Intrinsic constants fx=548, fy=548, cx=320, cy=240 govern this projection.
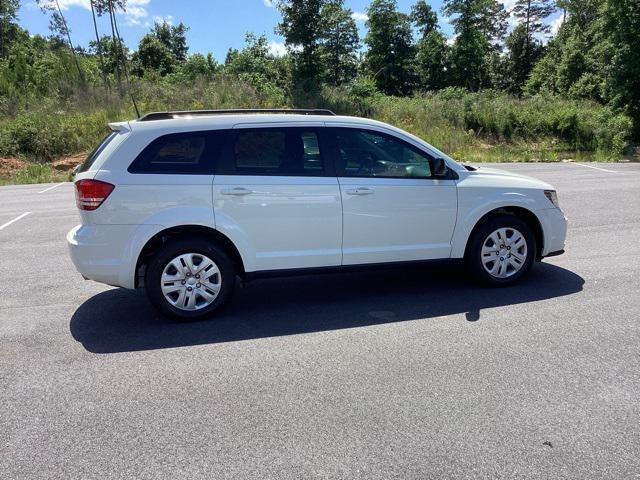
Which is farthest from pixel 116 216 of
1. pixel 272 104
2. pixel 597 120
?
pixel 597 120

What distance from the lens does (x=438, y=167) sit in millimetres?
5520

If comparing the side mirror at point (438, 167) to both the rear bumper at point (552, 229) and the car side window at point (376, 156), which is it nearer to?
the car side window at point (376, 156)

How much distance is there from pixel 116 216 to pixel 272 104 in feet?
81.7

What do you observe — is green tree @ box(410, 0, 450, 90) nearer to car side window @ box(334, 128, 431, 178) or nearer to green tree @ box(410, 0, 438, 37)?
green tree @ box(410, 0, 438, 37)

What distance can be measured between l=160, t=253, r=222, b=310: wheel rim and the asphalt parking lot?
0.71 feet

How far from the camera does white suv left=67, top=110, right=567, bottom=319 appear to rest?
4938mm

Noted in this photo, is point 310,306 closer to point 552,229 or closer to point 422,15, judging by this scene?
point 552,229

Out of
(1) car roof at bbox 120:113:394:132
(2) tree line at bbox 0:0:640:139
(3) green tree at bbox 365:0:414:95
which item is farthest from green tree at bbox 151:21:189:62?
(1) car roof at bbox 120:113:394:132

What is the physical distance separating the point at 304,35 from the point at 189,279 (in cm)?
2843

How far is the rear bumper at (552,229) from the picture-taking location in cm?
593

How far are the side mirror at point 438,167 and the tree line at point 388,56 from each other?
21062mm

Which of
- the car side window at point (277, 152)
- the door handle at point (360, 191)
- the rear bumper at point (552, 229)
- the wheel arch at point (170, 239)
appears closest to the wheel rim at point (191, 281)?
the wheel arch at point (170, 239)

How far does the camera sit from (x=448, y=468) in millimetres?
2955

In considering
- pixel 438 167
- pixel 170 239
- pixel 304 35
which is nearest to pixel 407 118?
pixel 304 35
